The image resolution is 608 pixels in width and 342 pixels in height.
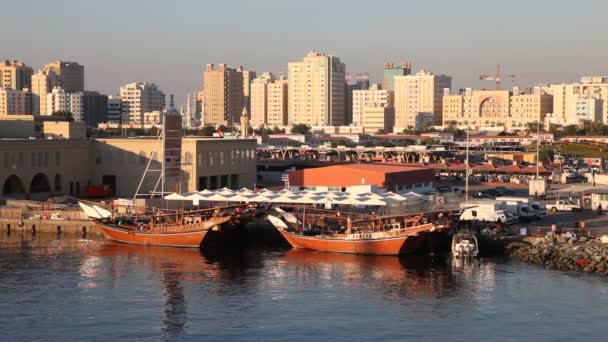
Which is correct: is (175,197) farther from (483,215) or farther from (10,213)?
(483,215)

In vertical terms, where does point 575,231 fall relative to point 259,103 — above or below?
below

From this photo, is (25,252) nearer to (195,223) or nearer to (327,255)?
(195,223)

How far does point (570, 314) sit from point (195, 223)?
8504 millimetres

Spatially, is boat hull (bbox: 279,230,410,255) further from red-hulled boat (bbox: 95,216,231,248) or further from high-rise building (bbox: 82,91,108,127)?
high-rise building (bbox: 82,91,108,127)

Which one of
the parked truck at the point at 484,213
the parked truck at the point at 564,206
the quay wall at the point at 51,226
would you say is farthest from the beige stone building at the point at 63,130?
the parked truck at the point at 564,206

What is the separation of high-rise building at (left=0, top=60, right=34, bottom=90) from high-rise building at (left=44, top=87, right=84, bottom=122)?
796 centimetres

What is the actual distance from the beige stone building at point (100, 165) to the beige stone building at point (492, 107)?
179ft

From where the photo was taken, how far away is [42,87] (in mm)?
89625

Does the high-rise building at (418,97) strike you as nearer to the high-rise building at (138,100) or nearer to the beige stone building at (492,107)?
the beige stone building at (492,107)

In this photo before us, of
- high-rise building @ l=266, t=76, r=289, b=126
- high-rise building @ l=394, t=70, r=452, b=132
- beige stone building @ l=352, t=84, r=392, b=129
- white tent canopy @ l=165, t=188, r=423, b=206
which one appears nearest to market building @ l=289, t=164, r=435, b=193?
white tent canopy @ l=165, t=188, r=423, b=206

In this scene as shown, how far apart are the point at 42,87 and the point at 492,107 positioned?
37.8 m

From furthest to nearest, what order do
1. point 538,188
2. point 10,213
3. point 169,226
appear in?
point 538,188, point 10,213, point 169,226

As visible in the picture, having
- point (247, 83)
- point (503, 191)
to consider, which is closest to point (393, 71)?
point (247, 83)

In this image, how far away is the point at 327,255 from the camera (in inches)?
747
